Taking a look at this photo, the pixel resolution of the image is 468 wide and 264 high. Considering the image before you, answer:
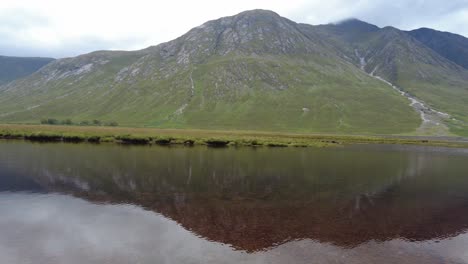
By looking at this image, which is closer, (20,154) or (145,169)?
(145,169)

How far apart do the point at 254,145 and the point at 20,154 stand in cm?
6036

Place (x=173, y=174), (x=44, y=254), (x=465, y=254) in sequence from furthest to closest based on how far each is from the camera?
1. (x=173, y=174)
2. (x=465, y=254)
3. (x=44, y=254)

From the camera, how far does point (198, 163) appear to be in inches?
2267

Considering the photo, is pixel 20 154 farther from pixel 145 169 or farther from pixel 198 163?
pixel 198 163

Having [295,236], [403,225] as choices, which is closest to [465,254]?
[403,225]

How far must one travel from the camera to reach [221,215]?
28.7m

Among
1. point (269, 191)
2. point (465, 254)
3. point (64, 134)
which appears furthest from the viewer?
point (64, 134)

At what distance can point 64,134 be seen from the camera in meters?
97.6

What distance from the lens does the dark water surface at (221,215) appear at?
2075 cm

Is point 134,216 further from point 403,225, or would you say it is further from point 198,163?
point 198,163

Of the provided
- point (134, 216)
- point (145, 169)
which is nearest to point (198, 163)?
point (145, 169)

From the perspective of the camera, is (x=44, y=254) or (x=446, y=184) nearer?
(x=44, y=254)

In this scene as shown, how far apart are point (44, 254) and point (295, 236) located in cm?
1638

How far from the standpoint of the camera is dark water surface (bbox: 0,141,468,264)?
20750 millimetres
